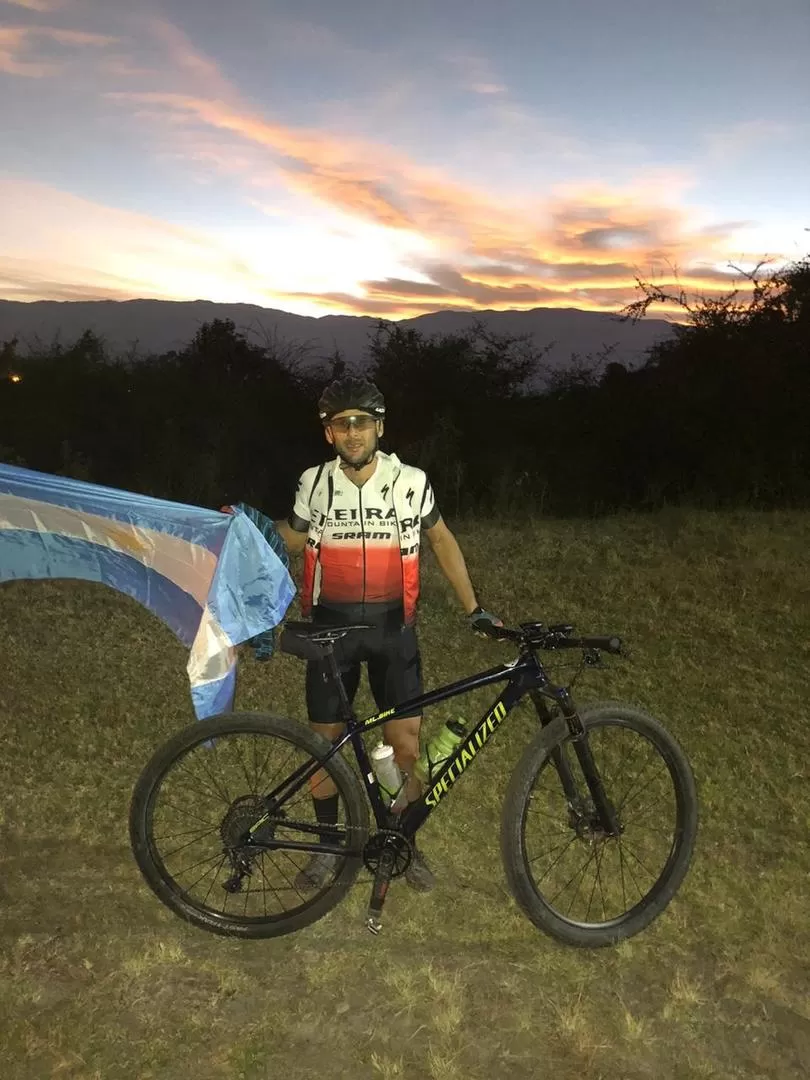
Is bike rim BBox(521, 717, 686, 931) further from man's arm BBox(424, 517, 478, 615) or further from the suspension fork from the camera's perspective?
man's arm BBox(424, 517, 478, 615)

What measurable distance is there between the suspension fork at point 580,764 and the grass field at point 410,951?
0.57 metres

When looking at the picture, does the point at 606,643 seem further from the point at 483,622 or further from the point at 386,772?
the point at 386,772

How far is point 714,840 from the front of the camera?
14.0 ft

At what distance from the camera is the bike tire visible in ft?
10.1

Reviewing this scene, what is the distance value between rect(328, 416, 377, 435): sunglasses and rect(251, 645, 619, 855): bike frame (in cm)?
93

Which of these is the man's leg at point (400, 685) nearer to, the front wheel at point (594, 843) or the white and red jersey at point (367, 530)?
the white and red jersey at point (367, 530)

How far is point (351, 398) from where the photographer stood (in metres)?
3.36

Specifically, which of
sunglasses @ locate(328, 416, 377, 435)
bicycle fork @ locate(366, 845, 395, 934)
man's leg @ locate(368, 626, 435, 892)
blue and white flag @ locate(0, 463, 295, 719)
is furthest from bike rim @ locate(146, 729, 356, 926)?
Result: sunglasses @ locate(328, 416, 377, 435)

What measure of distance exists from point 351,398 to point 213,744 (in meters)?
1.58

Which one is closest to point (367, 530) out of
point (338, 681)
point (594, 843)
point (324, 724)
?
point (338, 681)

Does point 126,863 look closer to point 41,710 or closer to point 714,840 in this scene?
point 41,710

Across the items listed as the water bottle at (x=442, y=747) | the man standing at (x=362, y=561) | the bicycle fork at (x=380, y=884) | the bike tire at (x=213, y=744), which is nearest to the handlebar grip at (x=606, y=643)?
the man standing at (x=362, y=561)

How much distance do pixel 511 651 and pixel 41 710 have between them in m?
3.97

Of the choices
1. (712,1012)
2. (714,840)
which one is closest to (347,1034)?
(712,1012)
